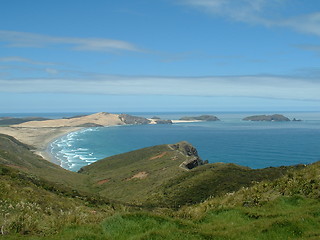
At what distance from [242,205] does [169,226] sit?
711cm

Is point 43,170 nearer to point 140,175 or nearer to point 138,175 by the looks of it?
point 138,175

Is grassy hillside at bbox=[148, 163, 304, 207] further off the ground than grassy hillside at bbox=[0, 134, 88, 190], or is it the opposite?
grassy hillside at bbox=[148, 163, 304, 207]

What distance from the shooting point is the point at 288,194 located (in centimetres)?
2042

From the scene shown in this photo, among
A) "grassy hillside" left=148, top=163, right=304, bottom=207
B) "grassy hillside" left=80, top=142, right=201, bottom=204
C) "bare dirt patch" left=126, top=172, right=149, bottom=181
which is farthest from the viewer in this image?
"bare dirt patch" left=126, top=172, right=149, bottom=181

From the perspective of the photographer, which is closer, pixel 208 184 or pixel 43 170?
pixel 208 184

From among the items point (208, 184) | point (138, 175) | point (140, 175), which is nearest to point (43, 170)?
point (138, 175)

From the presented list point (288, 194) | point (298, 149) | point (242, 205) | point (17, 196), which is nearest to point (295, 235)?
point (242, 205)

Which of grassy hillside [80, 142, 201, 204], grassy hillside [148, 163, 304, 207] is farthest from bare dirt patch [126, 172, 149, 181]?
grassy hillside [148, 163, 304, 207]

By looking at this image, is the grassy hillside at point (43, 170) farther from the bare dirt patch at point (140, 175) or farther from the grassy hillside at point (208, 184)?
the grassy hillside at point (208, 184)

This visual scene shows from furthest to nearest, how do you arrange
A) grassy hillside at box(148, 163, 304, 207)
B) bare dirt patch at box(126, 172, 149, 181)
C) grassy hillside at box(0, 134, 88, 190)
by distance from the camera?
bare dirt patch at box(126, 172, 149, 181)
grassy hillside at box(0, 134, 88, 190)
grassy hillside at box(148, 163, 304, 207)

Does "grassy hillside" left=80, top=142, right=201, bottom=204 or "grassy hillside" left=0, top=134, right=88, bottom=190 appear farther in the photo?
"grassy hillside" left=0, top=134, right=88, bottom=190

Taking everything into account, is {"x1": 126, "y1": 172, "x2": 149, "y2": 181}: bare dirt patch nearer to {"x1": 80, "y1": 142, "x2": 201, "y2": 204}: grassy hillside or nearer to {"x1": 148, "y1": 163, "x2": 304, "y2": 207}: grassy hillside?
{"x1": 80, "y1": 142, "x2": 201, "y2": 204}: grassy hillside

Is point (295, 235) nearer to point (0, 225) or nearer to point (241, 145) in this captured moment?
point (0, 225)

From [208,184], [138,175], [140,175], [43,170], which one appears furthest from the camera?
[43,170]
